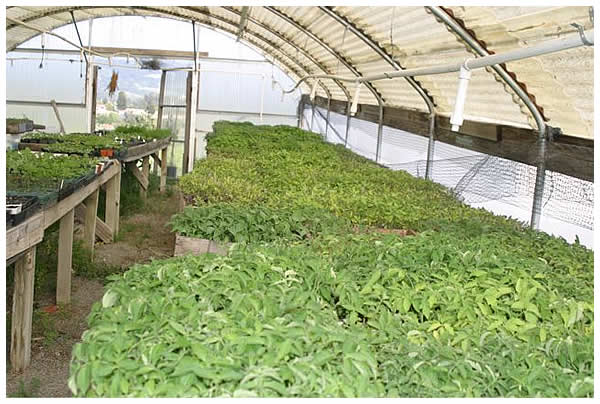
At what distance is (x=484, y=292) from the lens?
315 centimetres

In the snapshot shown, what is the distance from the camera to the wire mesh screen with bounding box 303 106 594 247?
19.9 ft

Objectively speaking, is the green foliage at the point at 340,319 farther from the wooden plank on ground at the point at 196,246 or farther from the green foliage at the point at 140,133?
the green foliage at the point at 140,133

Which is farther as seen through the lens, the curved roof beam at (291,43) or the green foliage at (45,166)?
the curved roof beam at (291,43)

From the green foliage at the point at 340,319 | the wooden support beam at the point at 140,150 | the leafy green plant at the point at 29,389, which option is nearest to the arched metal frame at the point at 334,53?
the wooden support beam at the point at 140,150

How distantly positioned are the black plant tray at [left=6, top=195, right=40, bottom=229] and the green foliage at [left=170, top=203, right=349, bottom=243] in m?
0.90

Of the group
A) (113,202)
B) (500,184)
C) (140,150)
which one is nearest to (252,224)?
(500,184)

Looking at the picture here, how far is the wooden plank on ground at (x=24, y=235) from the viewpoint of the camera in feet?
13.2

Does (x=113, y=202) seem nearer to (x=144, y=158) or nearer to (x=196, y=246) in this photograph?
(x=144, y=158)

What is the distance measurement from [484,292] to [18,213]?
8.56ft

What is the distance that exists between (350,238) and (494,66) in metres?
2.67

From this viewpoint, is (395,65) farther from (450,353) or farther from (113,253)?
(450,353)

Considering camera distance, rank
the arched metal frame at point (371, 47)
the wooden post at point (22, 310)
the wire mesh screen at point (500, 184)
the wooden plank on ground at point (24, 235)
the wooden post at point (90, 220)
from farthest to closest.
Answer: the wooden post at point (90, 220), the arched metal frame at point (371, 47), the wire mesh screen at point (500, 184), the wooden post at point (22, 310), the wooden plank on ground at point (24, 235)

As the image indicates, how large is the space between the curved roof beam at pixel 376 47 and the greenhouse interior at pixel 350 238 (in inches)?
1.2

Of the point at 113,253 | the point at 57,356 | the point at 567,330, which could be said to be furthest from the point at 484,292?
the point at 113,253
